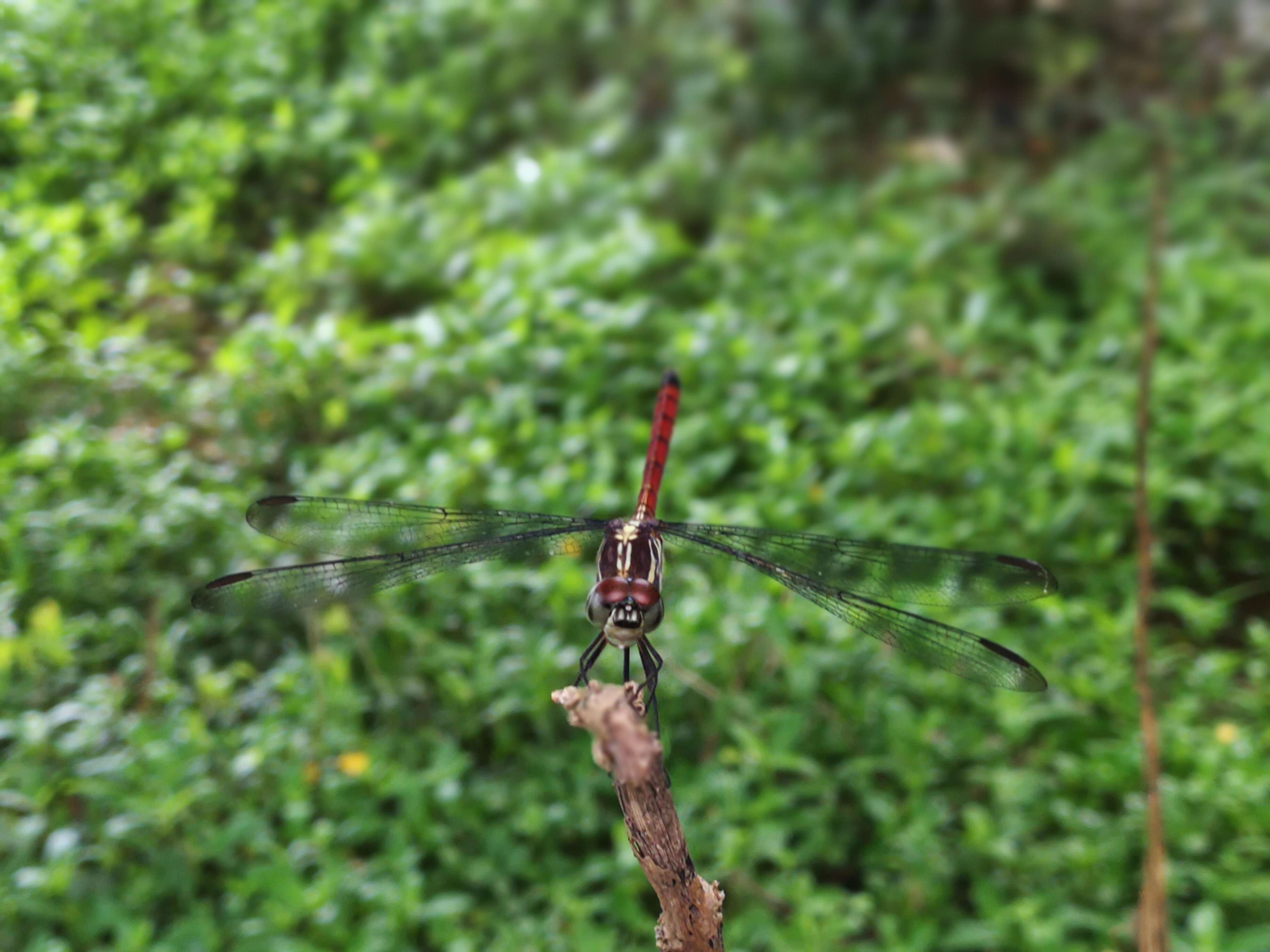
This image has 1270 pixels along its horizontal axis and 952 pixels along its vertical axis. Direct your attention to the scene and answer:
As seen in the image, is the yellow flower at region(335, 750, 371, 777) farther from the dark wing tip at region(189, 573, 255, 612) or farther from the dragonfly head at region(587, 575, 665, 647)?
the dragonfly head at region(587, 575, 665, 647)

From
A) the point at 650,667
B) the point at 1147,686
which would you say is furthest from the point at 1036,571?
the point at 1147,686

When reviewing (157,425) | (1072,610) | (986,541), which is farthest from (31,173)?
(1072,610)

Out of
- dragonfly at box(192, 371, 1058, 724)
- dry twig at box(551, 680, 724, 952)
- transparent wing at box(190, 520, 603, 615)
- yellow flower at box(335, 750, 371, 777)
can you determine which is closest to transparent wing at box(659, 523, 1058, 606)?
dragonfly at box(192, 371, 1058, 724)

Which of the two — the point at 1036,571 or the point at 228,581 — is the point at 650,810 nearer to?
the point at 1036,571

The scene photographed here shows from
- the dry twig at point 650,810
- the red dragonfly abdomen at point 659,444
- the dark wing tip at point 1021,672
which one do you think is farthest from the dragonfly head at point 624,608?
the dark wing tip at point 1021,672

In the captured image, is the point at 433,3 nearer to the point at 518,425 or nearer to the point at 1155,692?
the point at 518,425
